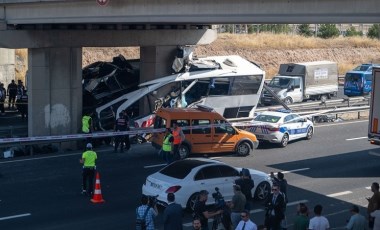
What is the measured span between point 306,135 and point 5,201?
43.0 ft

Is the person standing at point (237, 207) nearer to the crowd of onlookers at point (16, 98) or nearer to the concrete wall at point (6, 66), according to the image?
the crowd of onlookers at point (16, 98)

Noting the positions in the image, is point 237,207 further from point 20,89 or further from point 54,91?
point 20,89

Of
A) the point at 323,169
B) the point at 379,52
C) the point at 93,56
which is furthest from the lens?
the point at 379,52

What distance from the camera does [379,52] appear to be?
66812 millimetres

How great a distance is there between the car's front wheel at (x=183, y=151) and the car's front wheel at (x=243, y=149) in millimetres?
1795

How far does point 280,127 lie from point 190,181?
9712mm

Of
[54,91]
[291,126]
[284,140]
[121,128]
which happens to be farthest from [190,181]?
[54,91]

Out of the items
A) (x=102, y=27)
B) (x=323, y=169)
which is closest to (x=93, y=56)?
(x=102, y=27)

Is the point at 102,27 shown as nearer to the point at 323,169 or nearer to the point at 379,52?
the point at 323,169

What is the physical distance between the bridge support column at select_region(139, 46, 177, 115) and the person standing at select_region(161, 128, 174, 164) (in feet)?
28.6

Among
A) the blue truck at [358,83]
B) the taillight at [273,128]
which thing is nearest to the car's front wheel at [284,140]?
the taillight at [273,128]

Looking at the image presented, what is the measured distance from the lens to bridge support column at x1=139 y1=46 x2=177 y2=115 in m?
32.3

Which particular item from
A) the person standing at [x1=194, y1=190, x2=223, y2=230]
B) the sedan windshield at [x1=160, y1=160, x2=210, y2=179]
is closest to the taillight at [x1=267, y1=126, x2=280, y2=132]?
the sedan windshield at [x1=160, y1=160, x2=210, y2=179]

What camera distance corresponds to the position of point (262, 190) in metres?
19.6
